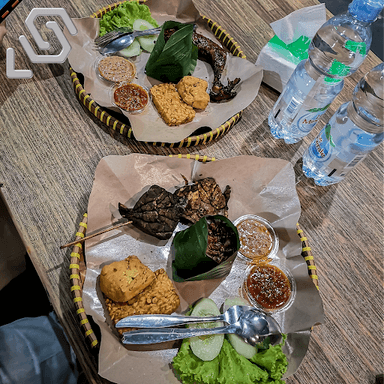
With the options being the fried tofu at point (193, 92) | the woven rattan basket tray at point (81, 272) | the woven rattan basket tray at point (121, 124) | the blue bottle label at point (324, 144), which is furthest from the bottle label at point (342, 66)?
the woven rattan basket tray at point (81, 272)

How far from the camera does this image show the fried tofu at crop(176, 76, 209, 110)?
1.99 meters

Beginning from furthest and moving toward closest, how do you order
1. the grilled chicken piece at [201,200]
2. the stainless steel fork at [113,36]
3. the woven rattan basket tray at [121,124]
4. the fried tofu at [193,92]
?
the stainless steel fork at [113,36] < the fried tofu at [193,92] < the woven rattan basket tray at [121,124] < the grilled chicken piece at [201,200]

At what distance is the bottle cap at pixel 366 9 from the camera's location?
4.97 feet

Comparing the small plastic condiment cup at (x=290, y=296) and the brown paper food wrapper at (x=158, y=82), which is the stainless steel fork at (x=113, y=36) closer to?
the brown paper food wrapper at (x=158, y=82)

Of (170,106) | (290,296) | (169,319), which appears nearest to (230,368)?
(169,319)

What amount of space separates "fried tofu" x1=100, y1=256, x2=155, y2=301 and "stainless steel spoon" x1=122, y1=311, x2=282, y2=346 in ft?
0.50

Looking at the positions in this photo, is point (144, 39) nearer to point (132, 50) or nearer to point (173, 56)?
point (132, 50)

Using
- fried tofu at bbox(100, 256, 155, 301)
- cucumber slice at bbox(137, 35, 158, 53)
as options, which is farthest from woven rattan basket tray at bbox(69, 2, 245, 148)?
fried tofu at bbox(100, 256, 155, 301)

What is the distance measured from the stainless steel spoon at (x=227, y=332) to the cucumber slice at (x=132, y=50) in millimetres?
1630

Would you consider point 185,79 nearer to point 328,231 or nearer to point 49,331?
point 328,231

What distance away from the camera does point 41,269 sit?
1572 millimetres

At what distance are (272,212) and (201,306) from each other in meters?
0.61

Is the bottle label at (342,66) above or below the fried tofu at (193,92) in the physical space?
above

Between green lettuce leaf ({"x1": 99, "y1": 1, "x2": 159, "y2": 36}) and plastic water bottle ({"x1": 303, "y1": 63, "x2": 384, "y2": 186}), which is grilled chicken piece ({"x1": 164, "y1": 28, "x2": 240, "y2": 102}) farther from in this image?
plastic water bottle ({"x1": 303, "y1": 63, "x2": 384, "y2": 186})
